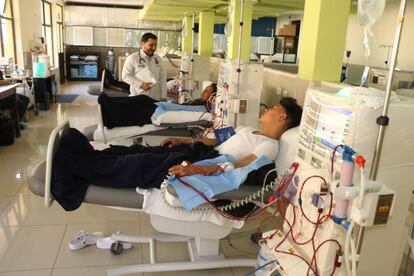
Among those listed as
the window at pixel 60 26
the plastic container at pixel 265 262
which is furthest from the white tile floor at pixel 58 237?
the window at pixel 60 26

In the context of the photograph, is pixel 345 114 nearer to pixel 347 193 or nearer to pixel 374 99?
pixel 374 99

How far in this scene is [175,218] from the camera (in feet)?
6.12

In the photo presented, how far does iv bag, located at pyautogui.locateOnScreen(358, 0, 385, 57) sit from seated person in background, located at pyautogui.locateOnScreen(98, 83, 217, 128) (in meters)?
2.49

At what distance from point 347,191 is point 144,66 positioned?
3552mm

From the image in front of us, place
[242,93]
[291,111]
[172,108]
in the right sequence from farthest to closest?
[172,108]
[242,93]
[291,111]

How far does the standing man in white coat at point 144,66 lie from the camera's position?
4262 millimetres

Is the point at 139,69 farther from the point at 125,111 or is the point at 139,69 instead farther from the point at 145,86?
the point at 125,111

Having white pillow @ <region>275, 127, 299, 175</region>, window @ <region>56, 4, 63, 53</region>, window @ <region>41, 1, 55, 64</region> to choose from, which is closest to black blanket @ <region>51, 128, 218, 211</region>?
white pillow @ <region>275, 127, 299, 175</region>

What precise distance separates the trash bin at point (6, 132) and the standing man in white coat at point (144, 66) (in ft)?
5.18

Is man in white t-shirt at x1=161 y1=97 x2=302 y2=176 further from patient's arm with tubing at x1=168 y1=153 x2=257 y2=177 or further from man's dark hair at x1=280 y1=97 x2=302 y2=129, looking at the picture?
patient's arm with tubing at x1=168 y1=153 x2=257 y2=177

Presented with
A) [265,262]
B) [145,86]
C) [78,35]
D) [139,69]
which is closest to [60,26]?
[78,35]

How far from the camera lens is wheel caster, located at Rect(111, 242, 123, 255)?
2.35m

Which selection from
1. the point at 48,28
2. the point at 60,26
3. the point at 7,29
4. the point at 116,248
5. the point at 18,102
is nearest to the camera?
the point at 116,248

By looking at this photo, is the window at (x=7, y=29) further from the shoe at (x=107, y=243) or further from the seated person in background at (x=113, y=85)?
the shoe at (x=107, y=243)
